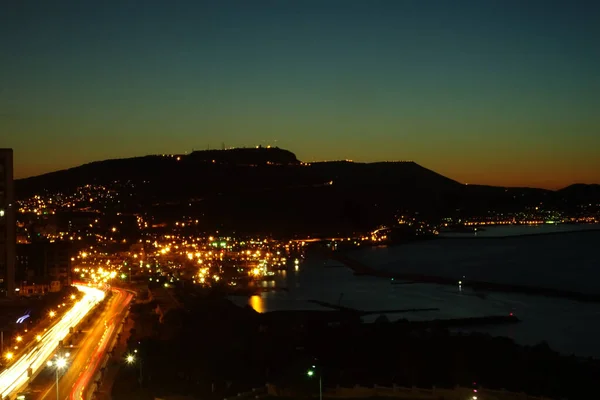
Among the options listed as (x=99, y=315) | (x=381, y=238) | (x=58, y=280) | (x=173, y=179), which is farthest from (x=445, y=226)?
(x=99, y=315)

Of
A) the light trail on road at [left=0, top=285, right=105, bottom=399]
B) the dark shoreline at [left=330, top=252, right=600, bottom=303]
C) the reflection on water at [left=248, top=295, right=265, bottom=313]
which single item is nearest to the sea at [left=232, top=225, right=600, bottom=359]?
the reflection on water at [left=248, top=295, right=265, bottom=313]

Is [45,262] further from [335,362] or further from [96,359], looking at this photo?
[335,362]

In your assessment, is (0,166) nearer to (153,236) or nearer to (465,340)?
(465,340)

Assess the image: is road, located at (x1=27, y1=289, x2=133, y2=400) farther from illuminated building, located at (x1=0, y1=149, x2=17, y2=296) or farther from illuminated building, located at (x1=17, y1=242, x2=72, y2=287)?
illuminated building, located at (x1=17, y1=242, x2=72, y2=287)

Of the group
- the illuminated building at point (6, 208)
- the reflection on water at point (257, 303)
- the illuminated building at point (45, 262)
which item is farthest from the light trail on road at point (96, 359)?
the illuminated building at point (45, 262)

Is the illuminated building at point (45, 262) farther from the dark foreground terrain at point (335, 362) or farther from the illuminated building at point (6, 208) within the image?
the illuminated building at point (6, 208)
